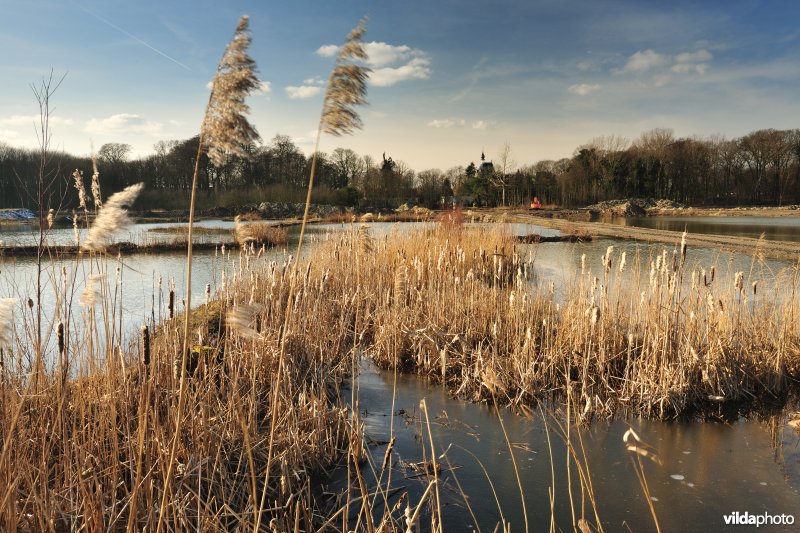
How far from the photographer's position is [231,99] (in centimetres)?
126

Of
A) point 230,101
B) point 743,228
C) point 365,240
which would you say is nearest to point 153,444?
point 230,101

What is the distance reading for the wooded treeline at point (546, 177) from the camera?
38.6m

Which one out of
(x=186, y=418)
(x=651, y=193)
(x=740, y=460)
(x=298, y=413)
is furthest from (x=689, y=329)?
(x=651, y=193)

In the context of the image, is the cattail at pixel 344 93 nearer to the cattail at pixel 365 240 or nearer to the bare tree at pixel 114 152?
→ the cattail at pixel 365 240

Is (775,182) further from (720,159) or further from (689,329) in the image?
(689,329)

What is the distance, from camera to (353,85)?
1.37 m

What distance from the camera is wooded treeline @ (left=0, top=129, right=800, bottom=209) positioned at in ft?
127

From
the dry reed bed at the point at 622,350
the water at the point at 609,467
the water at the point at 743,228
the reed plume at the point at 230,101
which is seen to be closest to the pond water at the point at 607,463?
the water at the point at 609,467

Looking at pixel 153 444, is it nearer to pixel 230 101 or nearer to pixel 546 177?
pixel 230 101

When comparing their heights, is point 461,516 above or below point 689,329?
below

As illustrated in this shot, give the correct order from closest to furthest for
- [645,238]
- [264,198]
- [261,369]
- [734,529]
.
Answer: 1. [734,529]
2. [261,369]
3. [645,238]
4. [264,198]

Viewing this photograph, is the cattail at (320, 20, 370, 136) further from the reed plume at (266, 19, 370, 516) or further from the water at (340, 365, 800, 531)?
the water at (340, 365, 800, 531)

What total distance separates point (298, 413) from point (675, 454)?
242 centimetres

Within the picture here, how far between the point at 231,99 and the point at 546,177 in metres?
45.7
